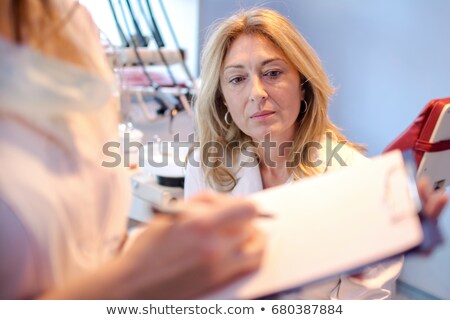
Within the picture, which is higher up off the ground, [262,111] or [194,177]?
[262,111]

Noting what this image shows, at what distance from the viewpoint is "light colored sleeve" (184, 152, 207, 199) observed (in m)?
0.89

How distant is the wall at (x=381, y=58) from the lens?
1.43m

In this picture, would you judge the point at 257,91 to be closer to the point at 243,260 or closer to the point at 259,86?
the point at 259,86

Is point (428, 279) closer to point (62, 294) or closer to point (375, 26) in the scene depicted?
point (375, 26)

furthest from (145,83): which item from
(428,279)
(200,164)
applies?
(428,279)

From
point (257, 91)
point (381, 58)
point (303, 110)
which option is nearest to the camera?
point (257, 91)

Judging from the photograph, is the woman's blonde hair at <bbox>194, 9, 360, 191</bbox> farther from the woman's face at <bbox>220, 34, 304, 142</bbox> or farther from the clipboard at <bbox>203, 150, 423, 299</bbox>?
the clipboard at <bbox>203, 150, 423, 299</bbox>

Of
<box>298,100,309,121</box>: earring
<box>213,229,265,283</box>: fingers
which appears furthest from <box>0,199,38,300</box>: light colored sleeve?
<box>298,100,309,121</box>: earring

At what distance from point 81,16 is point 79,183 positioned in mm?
143

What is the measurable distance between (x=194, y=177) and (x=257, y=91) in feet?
0.71

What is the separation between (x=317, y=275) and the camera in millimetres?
386

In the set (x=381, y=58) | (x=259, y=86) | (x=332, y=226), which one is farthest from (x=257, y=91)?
(x=381, y=58)

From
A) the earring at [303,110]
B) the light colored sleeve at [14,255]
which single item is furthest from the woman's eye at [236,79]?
the light colored sleeve at [14,255]

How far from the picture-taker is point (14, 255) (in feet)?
1.07
